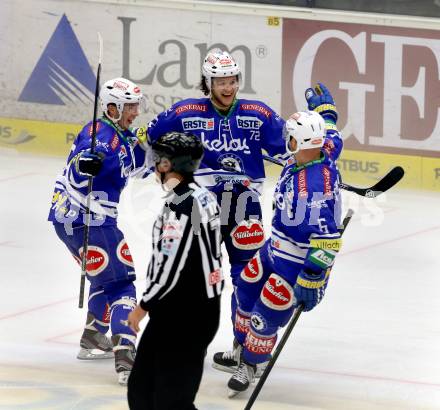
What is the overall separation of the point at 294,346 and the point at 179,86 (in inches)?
189

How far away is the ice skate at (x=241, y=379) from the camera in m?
6.82

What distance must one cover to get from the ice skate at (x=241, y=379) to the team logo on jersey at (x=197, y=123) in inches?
50.4

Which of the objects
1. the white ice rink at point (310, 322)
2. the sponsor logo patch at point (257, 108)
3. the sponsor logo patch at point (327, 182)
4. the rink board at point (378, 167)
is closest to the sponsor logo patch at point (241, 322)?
the white ice rink at point (310, 322)

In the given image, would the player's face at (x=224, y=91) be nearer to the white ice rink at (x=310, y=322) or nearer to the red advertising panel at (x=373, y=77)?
the white ice rink at (x=310, y=322)

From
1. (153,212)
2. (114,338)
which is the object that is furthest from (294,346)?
(153,212)

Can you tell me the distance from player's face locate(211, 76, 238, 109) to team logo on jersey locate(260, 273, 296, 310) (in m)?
1.11

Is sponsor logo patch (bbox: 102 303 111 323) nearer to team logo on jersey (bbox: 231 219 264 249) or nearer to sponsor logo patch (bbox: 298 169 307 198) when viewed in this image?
team logo on jersey (bbox: 231 219 264 249)

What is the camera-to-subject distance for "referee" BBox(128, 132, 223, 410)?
17.5ft

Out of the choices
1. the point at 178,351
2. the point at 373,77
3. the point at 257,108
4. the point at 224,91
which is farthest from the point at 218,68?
the point at 373,77

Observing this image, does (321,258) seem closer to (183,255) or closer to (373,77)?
(183,255)

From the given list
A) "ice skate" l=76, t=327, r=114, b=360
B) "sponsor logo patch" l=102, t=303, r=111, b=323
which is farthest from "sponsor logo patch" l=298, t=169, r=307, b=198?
"ice skate" l=76, t=327, r=114, b=360

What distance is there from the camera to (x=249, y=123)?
731cm

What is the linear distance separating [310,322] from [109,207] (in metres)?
1.58

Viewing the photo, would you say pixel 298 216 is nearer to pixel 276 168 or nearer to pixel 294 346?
pixel 294 346
